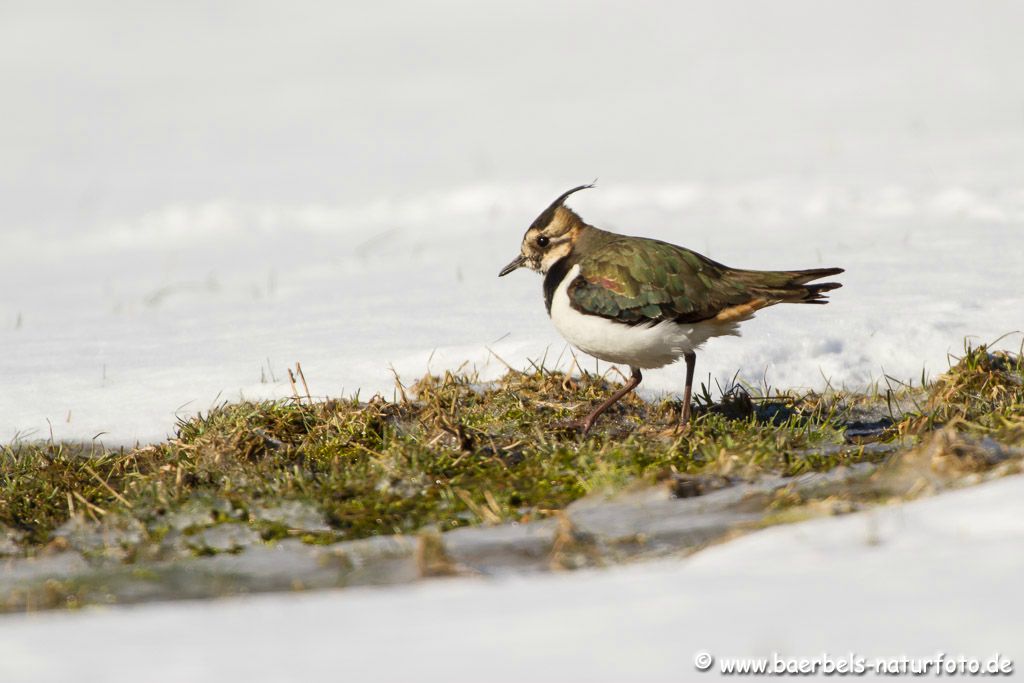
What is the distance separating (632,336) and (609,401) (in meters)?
0.39

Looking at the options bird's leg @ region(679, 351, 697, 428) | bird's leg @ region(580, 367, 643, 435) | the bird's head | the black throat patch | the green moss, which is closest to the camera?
the green moss

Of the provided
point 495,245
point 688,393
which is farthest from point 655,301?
point 495,245

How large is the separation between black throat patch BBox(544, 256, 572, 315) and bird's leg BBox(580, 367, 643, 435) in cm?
57

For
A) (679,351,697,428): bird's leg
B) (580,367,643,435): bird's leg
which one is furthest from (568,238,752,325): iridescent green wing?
(580,367,643,435): bird's leg

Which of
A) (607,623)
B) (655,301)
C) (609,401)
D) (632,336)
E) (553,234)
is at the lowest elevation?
(607,623)

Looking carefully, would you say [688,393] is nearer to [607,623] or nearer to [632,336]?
[632,336]

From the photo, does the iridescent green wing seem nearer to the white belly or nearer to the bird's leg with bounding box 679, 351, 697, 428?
the white belly

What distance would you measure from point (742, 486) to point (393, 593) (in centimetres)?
201

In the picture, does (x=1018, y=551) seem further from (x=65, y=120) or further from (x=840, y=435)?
(x=65, y=120)

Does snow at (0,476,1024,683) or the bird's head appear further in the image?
the bird's head

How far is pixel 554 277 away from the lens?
21.6 feet

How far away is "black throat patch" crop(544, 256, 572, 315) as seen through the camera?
21.2 ft

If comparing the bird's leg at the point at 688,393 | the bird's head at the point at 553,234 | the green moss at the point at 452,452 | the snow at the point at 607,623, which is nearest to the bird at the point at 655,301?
the bird's leg at the point at 688,393

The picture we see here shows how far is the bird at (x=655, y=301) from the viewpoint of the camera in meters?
5.93
